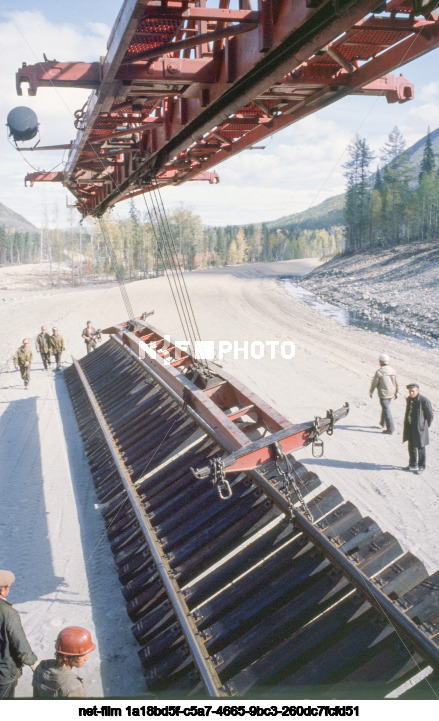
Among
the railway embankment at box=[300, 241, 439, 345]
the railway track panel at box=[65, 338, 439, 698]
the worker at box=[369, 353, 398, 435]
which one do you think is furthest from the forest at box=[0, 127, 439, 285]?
the railway track panel at box=[65, 338, 439, 698]

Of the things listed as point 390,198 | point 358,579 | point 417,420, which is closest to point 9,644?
point 358,579

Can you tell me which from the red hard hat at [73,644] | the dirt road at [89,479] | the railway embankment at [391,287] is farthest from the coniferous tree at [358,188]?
the red hard hat at [73,644]

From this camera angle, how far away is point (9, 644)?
159 inches

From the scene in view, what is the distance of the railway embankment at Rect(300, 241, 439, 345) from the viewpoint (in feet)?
81.3

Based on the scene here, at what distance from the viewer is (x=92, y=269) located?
330 ft

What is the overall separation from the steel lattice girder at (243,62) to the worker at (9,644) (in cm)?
420

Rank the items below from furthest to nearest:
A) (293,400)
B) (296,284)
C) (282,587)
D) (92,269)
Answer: (92,269)
(296,284)
(293,400)
(282,587)

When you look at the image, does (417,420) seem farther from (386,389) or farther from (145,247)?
(145,247)

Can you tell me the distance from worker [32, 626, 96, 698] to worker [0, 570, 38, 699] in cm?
47

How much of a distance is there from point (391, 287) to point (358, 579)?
104 feet

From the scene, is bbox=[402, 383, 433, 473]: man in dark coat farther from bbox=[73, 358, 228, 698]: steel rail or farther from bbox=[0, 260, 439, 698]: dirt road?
bbox=[73, 358, 228, 698]: steel rail
